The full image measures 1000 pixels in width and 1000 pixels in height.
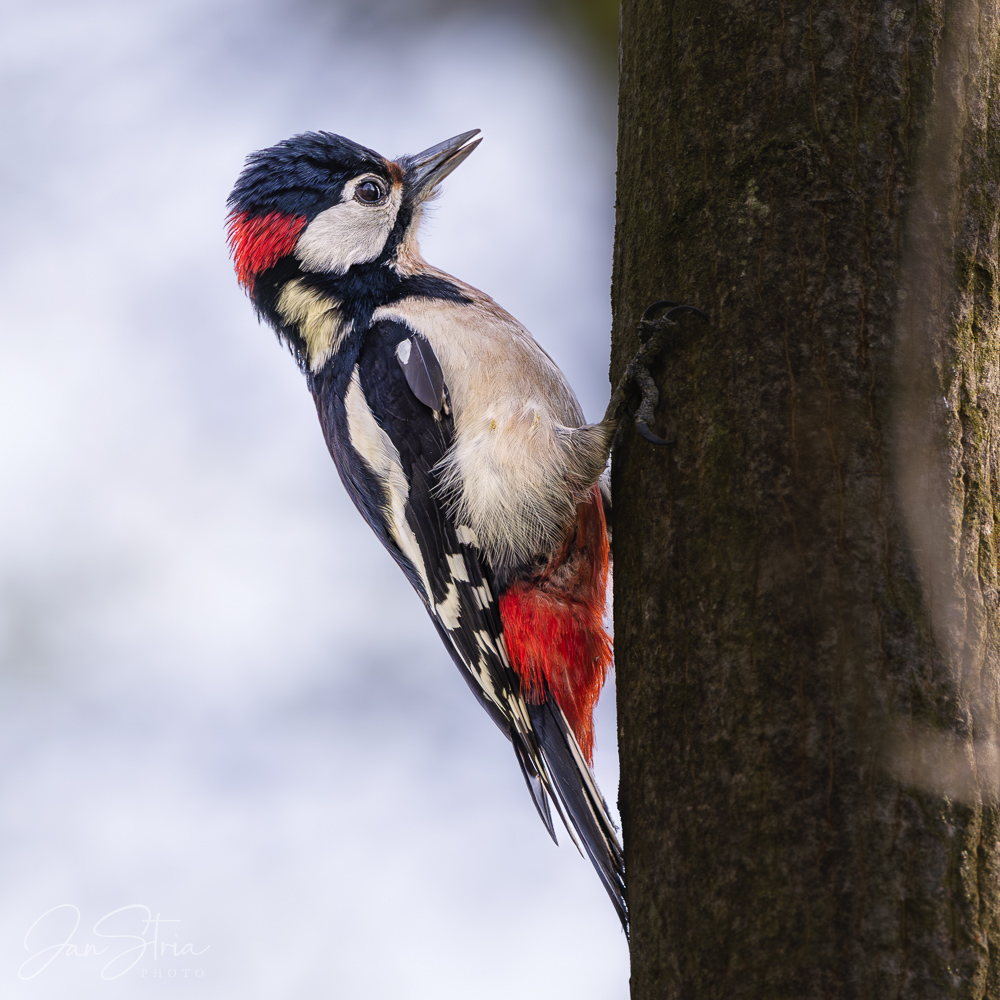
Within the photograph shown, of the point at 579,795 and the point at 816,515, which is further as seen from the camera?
the point at 579,795

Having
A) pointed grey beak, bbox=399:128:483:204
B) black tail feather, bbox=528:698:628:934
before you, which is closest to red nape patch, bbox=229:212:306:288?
pointed grey beak, bbox=399:128:483:204

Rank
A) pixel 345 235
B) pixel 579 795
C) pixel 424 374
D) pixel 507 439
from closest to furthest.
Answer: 1. pixel 579 795
2. pixel 507 439
3. pixel 424 374
4. pixel 345 235

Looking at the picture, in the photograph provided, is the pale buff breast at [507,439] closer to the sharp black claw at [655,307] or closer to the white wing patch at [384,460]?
the white wing patch at [384,460]

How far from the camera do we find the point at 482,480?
2.54 metres

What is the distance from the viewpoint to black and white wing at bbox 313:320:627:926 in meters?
2.58

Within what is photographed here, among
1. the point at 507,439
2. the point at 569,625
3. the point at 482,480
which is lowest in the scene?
the point at 569,625

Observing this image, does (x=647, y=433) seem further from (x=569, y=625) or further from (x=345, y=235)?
(x=345, y=235)

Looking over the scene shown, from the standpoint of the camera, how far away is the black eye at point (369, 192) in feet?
10.9

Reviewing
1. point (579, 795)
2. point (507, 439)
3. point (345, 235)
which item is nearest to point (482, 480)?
point (507, 439)

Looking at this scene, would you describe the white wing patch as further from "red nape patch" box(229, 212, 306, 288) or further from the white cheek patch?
"red nape patch" box(229, 212, 306, 288)

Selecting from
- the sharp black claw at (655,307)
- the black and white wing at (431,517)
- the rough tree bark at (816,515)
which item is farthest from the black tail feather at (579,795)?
the sharp black claw at (655,307)

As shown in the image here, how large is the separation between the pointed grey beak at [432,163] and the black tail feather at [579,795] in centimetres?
187

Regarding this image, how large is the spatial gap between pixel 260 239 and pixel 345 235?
30 centimetres

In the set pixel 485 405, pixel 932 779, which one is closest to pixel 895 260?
pixel 932 779
